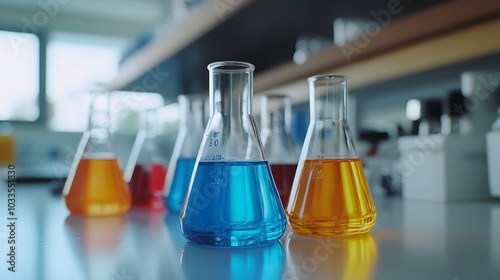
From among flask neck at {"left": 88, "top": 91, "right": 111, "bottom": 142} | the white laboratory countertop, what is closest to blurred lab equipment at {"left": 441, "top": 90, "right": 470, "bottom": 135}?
the white laboratory countertop

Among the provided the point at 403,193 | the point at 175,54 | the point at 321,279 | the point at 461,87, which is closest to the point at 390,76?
the point at 461,87

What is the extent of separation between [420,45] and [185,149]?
629 millimetres

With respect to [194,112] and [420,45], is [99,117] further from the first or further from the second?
[420,45]

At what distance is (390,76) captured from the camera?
Answer: 1.24 meters

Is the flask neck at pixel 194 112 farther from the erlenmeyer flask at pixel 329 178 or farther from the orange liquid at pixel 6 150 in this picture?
the orange liquid at pixel 6 150

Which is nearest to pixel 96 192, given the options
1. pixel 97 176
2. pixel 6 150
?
pixel 97 176

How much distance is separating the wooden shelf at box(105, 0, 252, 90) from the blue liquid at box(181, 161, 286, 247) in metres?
0.64

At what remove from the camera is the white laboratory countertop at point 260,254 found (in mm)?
394

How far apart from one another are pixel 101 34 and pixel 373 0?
265cm

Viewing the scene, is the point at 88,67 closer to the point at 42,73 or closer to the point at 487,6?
the point at 42,73

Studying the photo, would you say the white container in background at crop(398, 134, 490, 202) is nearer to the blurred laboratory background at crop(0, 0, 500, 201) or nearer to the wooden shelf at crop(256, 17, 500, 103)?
the blurred laboratory background at crop(0, 0, 500, 201)

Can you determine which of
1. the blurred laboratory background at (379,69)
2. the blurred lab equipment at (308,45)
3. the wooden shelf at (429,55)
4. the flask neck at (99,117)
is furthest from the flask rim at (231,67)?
the blurred lab equipment at (308,45)

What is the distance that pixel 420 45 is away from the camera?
107 cm

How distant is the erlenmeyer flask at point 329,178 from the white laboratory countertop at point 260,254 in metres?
0.02
